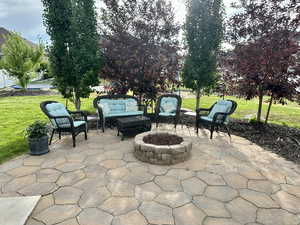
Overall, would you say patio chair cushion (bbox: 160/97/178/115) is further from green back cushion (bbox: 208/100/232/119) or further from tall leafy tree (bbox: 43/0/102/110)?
tall leafy tree (bbox: 43/0/102/110)

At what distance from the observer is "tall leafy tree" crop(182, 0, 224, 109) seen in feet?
20.5

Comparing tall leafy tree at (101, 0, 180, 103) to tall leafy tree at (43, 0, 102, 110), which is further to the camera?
tall leafy tree at (101, 0, 180, 103)

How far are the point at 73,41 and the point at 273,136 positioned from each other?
259 inches

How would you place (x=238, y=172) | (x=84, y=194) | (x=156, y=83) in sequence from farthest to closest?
1. (x=156, y=83)
2. (x=238, y=172)
3. (x=84, y=194)

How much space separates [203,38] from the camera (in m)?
6.40

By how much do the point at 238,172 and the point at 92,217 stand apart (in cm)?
254

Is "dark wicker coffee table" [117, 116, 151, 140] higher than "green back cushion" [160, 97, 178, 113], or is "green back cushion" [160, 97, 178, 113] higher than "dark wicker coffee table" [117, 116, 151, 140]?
"green back cushion" [160, 97, 178, 113]

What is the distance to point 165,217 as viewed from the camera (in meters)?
2.16

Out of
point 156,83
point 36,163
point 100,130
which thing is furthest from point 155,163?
point 156,83

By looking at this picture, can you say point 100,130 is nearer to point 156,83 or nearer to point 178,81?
point 156,83

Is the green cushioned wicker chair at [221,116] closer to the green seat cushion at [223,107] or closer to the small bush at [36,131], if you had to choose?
the green seat cushion at [223,107]

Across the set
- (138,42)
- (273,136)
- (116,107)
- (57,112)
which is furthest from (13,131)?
(273,136)

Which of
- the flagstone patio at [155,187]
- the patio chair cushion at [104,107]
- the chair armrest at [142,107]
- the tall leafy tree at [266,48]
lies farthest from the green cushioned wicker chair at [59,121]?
the tall leafy tree at [266,48]

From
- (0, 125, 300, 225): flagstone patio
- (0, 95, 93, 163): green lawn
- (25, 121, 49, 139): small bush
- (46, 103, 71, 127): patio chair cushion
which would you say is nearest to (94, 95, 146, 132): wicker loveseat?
(46, 103, 71, 127): patio chair cushion
